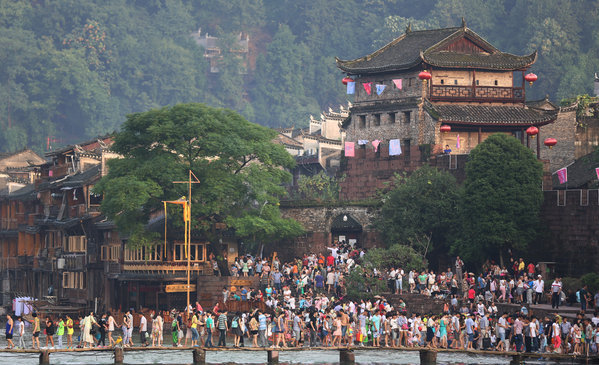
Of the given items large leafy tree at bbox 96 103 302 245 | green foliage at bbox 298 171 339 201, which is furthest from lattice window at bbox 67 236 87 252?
green foliage at bbox 298 171 339 201

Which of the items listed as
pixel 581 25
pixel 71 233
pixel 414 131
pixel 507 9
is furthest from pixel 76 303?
pixel 507 9

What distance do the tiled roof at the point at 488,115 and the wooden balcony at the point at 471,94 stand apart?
48 centimetres

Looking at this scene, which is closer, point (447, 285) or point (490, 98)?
point (447, 285)

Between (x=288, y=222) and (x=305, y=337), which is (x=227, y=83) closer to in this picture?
(x=288, y=222)

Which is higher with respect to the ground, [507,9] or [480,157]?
[507,9]

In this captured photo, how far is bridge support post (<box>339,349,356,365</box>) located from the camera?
58.8 meters

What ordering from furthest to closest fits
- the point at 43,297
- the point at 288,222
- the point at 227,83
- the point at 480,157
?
the point at 227,83
the point at 43,297
the point at 288,222
the point at 480,157

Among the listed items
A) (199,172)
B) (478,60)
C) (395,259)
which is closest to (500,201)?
(395,259)

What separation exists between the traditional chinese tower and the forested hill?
68483 millimetres

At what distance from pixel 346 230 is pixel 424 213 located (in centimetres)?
809

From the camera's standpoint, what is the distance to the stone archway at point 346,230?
8612 cm

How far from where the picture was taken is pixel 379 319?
2512 inches

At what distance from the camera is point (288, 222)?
84.0 meters

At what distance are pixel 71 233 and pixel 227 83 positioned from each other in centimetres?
10265
